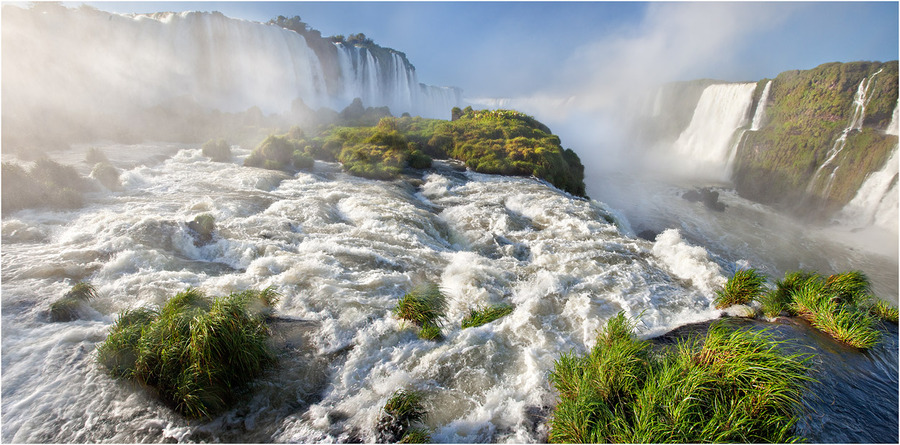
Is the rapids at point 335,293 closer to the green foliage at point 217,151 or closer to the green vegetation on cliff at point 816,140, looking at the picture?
the green foliage at point 217,151

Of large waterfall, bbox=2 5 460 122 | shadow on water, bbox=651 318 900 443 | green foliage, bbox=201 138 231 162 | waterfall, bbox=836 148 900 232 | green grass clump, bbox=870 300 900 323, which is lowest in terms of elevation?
waterfall, bbox=836 148 900 232

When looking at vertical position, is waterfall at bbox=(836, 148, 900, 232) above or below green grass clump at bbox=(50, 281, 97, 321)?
below

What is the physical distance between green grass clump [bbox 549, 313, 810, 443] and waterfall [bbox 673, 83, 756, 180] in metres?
44.3

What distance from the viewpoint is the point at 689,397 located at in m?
3.67

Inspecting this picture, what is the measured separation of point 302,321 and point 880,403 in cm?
938

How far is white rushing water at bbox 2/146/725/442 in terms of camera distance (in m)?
4.61

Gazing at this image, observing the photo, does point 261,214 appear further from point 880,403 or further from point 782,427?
point 880,403

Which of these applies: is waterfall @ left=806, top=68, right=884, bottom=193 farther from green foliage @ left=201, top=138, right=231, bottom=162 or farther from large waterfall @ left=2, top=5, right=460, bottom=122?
large waterfall @ left=2, top=5, right=460, bottom=122

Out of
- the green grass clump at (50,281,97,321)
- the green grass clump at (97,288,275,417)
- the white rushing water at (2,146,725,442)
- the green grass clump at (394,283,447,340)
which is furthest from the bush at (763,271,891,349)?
the green grass clump at (50,281,97,321)

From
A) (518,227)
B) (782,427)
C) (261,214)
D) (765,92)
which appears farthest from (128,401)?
(765,92)

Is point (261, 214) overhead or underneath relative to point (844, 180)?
overhead

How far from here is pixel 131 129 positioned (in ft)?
91.7

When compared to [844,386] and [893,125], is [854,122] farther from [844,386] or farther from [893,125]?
[844,386]

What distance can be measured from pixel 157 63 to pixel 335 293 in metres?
43.7
